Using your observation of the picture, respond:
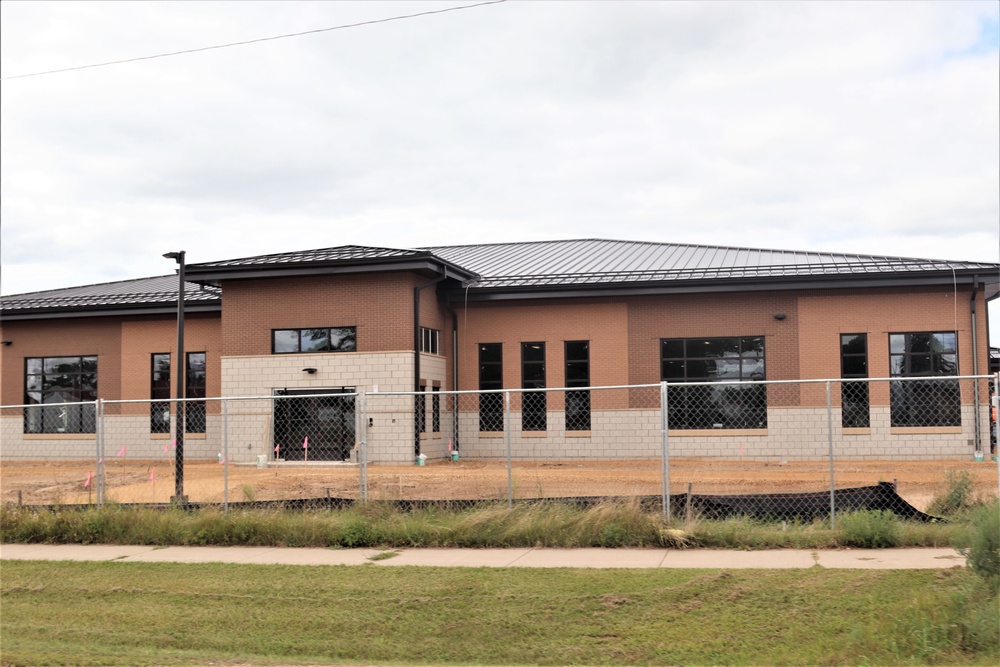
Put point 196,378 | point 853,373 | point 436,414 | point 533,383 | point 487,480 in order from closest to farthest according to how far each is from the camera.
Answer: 1. point 487,480
2. point 853,373
3. point 436,414
4. point 533,383
5. point 196,378

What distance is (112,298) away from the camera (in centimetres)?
3328

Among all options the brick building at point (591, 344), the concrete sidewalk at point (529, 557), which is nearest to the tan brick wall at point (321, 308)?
the brick building at point (591, 344)

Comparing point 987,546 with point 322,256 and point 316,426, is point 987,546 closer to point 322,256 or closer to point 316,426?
point 316,426

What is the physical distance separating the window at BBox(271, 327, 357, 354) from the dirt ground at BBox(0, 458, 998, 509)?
368 centimetres

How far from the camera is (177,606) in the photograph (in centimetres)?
966

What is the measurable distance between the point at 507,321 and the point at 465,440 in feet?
13.2

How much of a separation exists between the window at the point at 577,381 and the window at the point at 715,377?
7.81 feet

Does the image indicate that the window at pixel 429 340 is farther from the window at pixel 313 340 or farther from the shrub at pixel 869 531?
the shrub at pixel 869 531

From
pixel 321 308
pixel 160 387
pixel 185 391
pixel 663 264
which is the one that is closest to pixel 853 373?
pixel 663 264

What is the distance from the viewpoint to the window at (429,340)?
28.4 m

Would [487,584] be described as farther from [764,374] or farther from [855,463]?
[764,374]

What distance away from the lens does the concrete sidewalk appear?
10.4m

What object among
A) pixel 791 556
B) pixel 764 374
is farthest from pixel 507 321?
pixel 791 556

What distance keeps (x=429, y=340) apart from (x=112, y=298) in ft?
40.3
